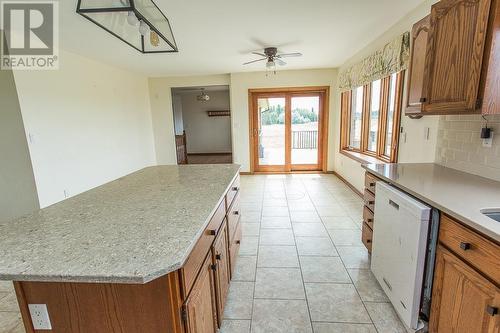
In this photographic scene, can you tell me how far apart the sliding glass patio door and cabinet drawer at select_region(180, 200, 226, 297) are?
4.48 m

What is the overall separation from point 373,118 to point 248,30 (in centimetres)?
229

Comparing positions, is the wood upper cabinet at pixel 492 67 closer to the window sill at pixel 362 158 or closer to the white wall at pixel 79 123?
the window sill at pixel 362 158

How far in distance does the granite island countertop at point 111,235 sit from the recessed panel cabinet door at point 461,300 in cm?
120

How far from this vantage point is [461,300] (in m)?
1.15

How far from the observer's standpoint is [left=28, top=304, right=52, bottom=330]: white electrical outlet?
900 mm

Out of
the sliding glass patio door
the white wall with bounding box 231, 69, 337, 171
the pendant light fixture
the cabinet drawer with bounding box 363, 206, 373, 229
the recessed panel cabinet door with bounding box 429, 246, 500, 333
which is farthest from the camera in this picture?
the sliding glass patio door

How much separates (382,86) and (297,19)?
1.61 meters

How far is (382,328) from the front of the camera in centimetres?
157

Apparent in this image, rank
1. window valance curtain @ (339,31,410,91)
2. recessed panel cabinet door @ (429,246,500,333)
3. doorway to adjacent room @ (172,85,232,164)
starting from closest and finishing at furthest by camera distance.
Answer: recessed panel cabinet door @ (429,246,500,333)
window valance curtain @ (339,31,410,91)
doorway to adjacent room @ (172,85,232,164)

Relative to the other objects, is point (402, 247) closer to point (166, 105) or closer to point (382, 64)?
point (382, 64)

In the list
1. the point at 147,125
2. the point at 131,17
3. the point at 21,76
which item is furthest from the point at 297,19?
the point at 147,125

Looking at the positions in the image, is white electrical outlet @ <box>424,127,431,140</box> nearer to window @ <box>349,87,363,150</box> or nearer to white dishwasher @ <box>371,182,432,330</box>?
white dishwasher @ <box>371,182,432,330</box>

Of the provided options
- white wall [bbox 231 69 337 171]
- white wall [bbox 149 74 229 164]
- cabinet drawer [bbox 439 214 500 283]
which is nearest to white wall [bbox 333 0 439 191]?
cabinet drawer [bbox 439 214 500 283]

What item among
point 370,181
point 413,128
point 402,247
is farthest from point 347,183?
point 402,247
